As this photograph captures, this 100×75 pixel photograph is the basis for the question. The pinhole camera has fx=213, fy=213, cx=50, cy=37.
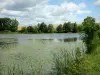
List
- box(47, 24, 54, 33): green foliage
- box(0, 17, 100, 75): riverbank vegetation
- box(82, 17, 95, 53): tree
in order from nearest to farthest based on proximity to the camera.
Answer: box(0, 17, 100, 75): riverbank vegetation → box(82, 17, 95, 53): tree → box(47, 24, 54, 33): green foliage

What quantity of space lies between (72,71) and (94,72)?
1.72 meters

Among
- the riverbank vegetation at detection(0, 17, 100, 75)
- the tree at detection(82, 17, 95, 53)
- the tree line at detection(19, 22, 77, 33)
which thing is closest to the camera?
the riverbank vegetation at detection(0, 17, 100, 75)

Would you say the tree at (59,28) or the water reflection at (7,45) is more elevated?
the tree at (59,28)

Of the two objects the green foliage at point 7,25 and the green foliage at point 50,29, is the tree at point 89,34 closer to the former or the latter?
the green foliage at point 7,25

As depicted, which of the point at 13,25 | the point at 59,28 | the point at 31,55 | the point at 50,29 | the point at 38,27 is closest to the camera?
the point at 31,55

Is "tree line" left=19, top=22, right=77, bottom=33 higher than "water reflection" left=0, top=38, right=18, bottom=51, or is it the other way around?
"tree line" left=19, top=22, right=77, bottom=33

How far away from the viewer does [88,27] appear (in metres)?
24.2

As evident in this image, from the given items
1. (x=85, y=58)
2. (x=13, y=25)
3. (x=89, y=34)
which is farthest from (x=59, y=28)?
(x=85, y=58)

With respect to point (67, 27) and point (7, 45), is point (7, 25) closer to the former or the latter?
point (67, 27)

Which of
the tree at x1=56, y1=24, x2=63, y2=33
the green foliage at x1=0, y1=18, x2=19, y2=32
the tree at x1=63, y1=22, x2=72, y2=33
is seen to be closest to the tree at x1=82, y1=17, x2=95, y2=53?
the green foliage at x1=0, y1=18, x2=19, y2=32

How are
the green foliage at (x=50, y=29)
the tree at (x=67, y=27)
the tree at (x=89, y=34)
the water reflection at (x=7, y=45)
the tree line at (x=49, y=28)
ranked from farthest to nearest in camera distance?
the green foliage at (x=50, y=29), the tree at (x=67, y=27), the tree line at (x=49, y=28), the water reflection at (x=7, y=45), the tree at (x=89, y=34)

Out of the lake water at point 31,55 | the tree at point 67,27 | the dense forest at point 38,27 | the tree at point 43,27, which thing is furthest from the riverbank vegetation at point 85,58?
the tree at point 67,27

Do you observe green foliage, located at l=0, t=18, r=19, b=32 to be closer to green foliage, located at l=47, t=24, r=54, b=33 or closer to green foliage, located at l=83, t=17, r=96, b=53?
green foliage, located at l=47, t=24, r=54, b=33

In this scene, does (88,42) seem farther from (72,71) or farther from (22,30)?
(22,30)
